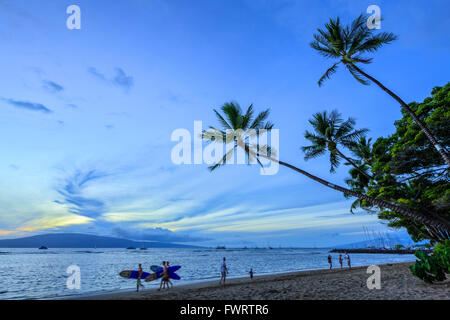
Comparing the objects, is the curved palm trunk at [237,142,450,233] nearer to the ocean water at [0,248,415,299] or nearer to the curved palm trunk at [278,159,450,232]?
the curved palm trunk at [278,159,450,232]

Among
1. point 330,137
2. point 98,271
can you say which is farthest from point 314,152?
point 98,271

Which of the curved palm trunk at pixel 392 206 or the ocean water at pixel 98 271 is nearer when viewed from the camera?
the curved palm trunk at pixel 392 206

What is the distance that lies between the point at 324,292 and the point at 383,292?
2125mm

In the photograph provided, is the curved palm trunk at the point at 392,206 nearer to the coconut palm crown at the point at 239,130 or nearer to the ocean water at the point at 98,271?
the coconut palm crown at the point at 239,130

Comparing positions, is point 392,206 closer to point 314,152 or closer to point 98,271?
point 314,152

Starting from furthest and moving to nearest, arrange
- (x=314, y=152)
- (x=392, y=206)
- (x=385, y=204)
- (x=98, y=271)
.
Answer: (x=98, y=271)
(x=314, y=152)
(x=385, y=204)
(x=392, y=206)

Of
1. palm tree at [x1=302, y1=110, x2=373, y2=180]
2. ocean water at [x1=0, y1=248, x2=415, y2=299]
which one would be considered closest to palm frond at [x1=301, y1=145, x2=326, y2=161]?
palm tree at [x1=302, y1=110, x2=373, y2=180]

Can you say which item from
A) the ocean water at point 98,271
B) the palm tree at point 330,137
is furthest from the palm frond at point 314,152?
the ocean water at point 98,271

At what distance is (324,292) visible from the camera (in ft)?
33.2

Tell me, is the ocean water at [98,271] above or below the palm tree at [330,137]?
below

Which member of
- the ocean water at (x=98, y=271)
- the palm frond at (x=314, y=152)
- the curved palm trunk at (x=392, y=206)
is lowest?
the ocean water at (x=98, y=271)
